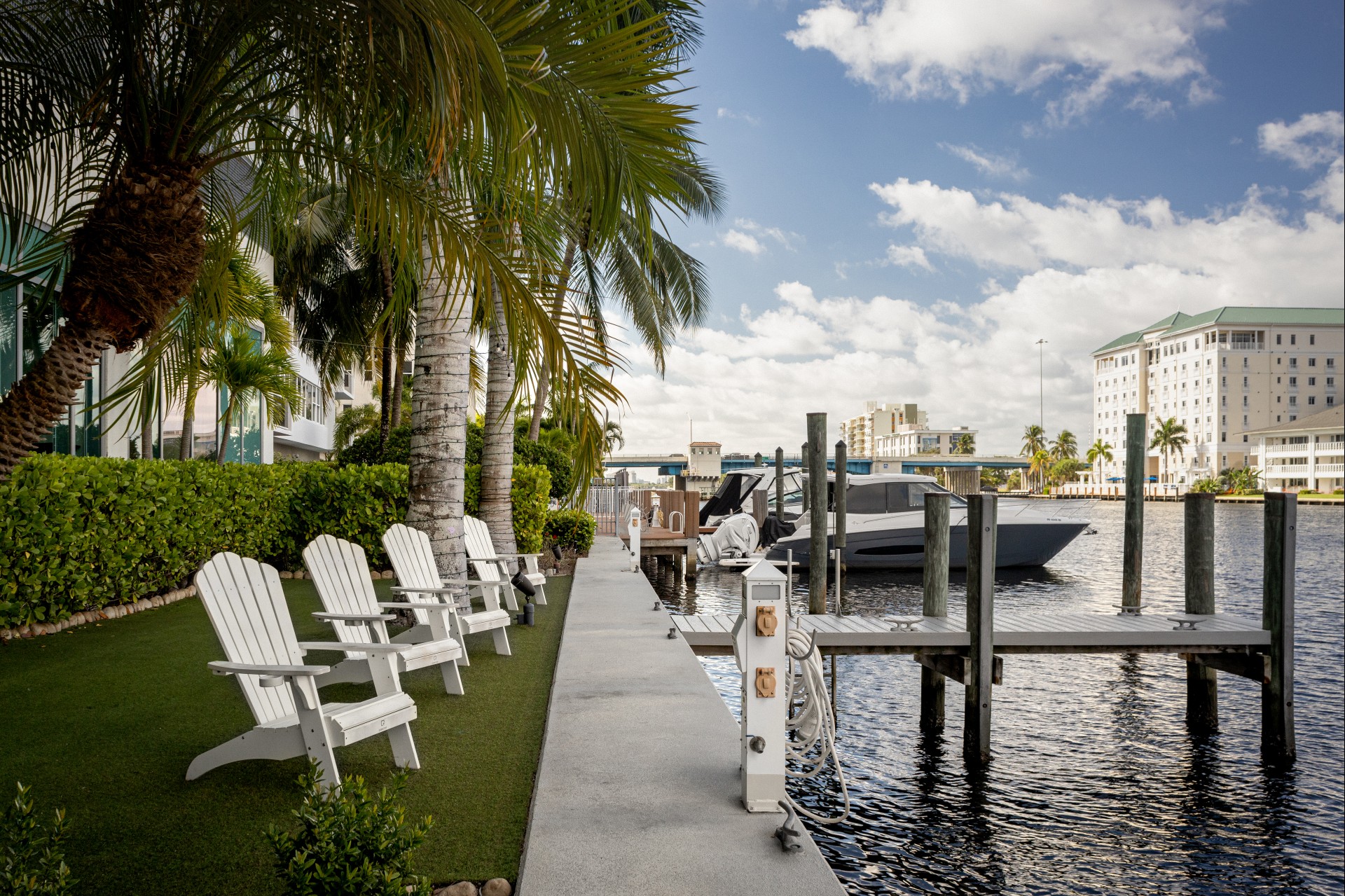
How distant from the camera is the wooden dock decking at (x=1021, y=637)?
7.98 m

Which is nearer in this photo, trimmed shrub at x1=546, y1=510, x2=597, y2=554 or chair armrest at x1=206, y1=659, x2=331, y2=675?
chair armrest at x1=206, y1=659, x2=331, y2=675

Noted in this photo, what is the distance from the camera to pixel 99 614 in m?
9.06

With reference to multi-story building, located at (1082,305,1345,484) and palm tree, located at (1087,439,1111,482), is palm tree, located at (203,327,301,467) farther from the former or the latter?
palm tree, located at (1087,439,1111,482)

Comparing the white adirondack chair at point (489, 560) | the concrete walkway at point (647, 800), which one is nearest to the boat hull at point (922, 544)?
the white adirondack chair at point (489, 560)

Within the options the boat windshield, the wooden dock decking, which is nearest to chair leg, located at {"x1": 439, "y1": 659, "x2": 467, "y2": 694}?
the wooden dock decking

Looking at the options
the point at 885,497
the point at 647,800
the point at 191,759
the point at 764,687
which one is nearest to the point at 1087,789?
the point at 764,687

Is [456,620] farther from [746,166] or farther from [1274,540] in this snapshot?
[746,166]

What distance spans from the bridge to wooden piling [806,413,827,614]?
47.8 metres

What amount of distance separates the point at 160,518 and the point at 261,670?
6500mm

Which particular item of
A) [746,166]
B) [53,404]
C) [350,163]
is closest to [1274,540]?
[350,163]

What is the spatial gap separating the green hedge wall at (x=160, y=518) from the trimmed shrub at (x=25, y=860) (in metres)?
3.91

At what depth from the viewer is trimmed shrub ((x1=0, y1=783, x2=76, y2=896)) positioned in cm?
217

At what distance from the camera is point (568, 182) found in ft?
15.4

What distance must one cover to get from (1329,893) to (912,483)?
16.1 m
